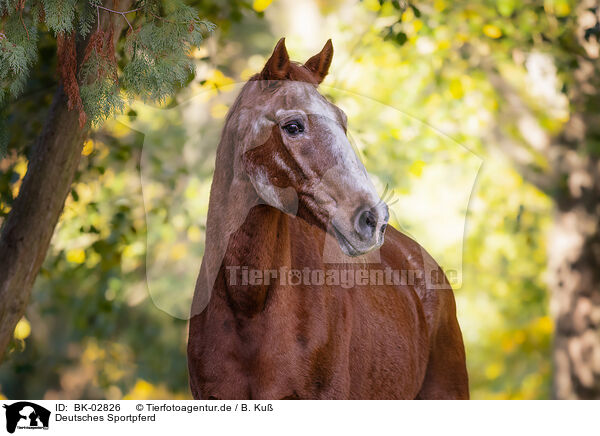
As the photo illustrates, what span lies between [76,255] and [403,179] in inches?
106

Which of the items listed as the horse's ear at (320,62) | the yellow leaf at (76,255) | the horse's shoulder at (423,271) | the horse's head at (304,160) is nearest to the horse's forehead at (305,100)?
the horse's head at (304,160)

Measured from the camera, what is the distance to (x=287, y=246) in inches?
90.4

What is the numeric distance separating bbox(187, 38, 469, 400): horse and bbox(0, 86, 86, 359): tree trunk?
2.54ft

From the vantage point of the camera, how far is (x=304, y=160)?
2064 mm

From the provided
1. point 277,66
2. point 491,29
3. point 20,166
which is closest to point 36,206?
point 20,166

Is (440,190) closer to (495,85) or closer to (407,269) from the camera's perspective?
(407,269)

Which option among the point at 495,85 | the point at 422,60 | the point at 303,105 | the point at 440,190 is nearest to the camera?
the point at 303,105

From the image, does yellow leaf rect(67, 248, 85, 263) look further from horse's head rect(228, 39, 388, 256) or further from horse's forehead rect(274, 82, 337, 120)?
horse's forehead rect(274, 82, 337, 120)

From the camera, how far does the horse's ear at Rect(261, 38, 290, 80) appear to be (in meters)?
2.13

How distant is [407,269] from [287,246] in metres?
0.70

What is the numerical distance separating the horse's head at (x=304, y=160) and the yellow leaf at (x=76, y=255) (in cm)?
260
